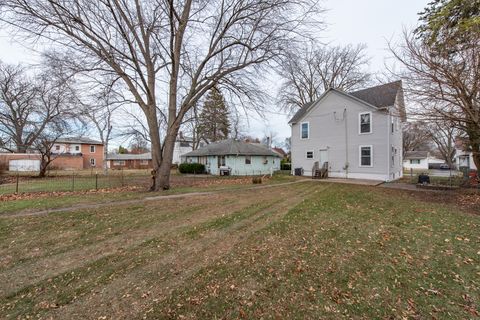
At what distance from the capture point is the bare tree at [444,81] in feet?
23.7

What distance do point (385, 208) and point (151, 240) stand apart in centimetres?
759

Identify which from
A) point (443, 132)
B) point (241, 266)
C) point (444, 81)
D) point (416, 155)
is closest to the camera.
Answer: point (241, 266)

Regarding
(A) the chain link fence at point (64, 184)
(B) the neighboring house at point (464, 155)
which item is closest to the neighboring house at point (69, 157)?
(A) the chain link fence at point (64, 184)

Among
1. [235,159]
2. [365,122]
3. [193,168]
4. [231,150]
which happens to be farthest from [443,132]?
[193,168]

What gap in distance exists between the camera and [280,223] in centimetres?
580

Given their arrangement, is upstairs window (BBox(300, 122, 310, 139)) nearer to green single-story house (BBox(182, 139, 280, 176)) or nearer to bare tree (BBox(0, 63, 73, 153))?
green single-story house (BBox(182, 139, 280, 176))

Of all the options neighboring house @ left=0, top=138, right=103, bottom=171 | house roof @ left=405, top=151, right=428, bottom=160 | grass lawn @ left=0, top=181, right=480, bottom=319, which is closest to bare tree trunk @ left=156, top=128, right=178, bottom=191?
grass lawn @ left=0, top=181, right=480, bottom=319

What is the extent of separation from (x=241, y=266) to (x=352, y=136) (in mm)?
16786

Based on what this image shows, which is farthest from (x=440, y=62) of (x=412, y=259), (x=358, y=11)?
(x=412, y=259)

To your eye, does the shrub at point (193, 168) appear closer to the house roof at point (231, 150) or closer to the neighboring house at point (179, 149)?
the house roof at point (231, 150)

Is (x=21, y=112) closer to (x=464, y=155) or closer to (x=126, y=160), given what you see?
(x=126, y=160)

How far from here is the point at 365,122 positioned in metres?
16.7

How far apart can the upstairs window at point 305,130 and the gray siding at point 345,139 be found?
295mm

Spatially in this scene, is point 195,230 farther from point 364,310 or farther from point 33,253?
point 364,310
